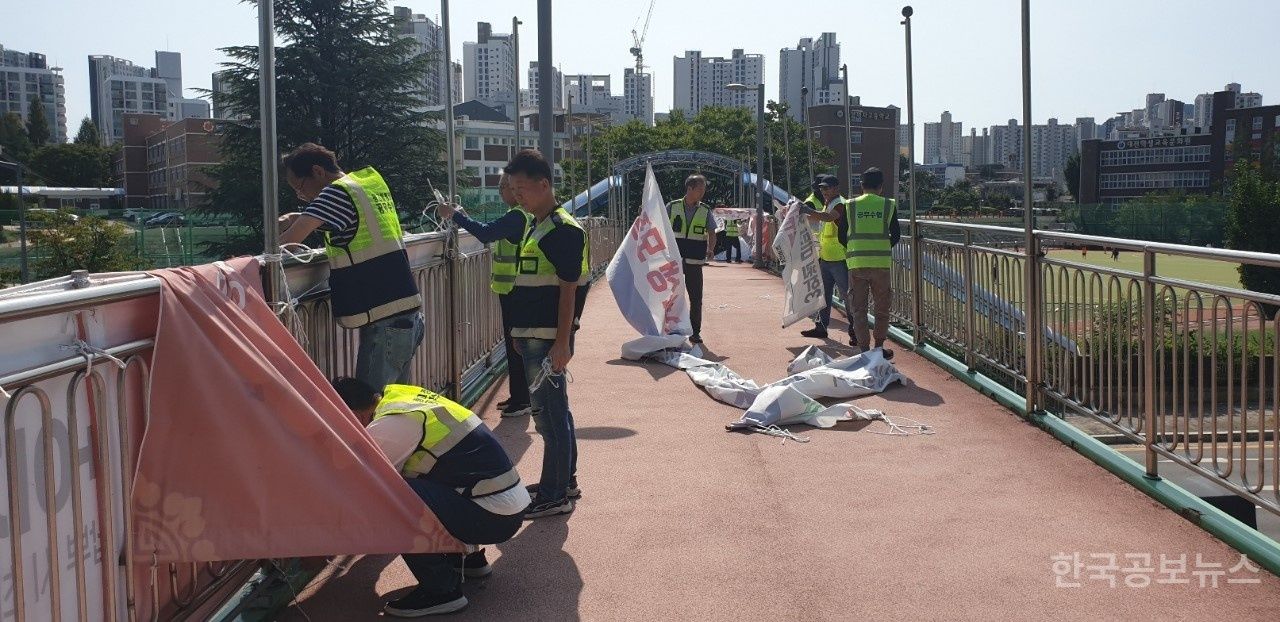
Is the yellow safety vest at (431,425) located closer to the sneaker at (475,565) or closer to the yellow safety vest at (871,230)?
the sneaker at (475,565)

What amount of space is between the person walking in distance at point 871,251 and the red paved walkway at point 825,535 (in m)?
2.43

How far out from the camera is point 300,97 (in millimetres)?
48062

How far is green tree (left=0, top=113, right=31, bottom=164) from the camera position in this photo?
98500 mm

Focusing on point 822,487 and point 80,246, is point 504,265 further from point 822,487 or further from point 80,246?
point 80,246

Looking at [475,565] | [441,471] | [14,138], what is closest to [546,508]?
[475,565]

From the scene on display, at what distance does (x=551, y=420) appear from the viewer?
5.53 m

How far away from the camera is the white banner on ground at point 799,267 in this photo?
1190 cm

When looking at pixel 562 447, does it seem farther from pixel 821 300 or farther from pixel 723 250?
pixel 723 250

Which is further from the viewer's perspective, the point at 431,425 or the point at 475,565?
the point at 475,565

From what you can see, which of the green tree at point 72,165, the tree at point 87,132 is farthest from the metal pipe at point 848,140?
the tree at point 87,132

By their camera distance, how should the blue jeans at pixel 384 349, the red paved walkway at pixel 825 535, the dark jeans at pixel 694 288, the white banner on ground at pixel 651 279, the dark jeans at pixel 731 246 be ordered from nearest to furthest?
the red paved walkway at pixel 825 535 < the blue jeans at pixel 384 349 < the white banner on ground at pixel 651 279 < the dark jeans at pixel 694 288 < the dark jeans at pixel 731 246

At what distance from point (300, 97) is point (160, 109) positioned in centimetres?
15906

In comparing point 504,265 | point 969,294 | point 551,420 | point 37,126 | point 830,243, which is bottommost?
point 551,420

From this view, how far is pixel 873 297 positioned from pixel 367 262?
19.9ft
